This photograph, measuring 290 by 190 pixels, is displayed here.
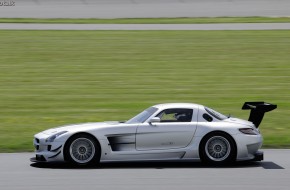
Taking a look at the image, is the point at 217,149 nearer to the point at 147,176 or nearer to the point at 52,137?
the point at 147,176

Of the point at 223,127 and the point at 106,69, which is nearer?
the point at 223,127

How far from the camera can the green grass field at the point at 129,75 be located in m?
20.1

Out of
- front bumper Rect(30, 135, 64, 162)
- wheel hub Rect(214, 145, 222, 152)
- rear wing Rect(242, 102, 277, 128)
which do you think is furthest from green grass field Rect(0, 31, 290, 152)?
wheel hub Rect(214, 145, 222, 152)

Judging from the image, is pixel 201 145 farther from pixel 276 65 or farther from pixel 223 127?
pixel 276 65

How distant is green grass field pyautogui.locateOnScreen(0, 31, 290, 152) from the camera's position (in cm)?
2011

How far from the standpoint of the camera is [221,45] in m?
33.6

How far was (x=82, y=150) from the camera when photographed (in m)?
12.0

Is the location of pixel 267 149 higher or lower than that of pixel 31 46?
lower

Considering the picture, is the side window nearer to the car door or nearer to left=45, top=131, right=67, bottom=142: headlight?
the car door

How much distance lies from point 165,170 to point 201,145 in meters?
0.81

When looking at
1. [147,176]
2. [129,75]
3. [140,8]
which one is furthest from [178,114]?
[140,8]

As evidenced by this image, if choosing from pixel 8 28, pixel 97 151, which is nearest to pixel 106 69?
pixel 8 28

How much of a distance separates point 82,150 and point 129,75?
15607 millimetres

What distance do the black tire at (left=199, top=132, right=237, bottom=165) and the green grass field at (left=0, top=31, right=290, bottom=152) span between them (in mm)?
3241
